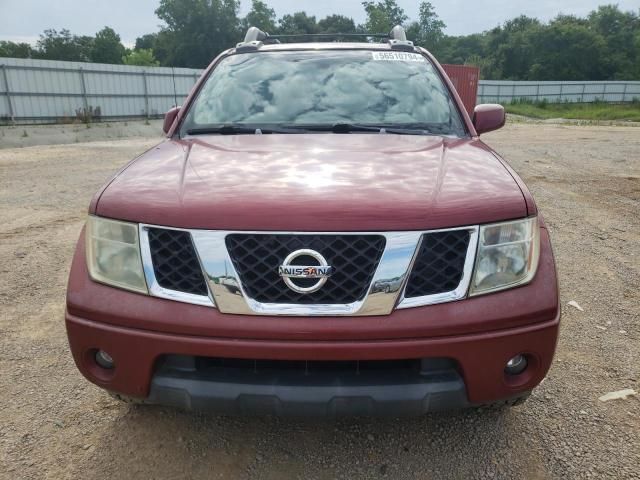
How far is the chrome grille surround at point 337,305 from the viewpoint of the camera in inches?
65.4

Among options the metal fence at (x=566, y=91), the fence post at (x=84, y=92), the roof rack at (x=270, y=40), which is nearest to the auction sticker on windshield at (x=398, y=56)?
the roof rack at (x=270, y=40)

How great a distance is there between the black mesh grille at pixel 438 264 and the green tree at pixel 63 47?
66.8 meters

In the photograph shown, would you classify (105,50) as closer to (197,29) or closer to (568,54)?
(197,29)

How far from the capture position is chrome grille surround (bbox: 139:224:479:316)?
1.66 metres

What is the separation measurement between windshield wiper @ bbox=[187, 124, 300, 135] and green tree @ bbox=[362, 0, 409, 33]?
6536 cm

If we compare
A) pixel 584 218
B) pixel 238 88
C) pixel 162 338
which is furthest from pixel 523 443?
pixel 584 218

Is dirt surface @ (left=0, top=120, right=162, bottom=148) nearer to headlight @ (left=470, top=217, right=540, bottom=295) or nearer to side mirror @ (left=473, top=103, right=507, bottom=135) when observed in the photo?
side mirror @ (left=473, top=103, right=507, bottom=135)

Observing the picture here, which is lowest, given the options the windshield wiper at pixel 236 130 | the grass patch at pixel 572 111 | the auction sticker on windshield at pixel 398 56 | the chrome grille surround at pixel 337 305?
the grass patch at pixel 572 111

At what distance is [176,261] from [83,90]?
814 inches

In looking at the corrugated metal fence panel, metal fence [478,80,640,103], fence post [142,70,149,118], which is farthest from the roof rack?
metal fence [478,80,640,103]

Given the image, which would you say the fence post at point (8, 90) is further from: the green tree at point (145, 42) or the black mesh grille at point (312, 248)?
the green tree at point (145, 42)

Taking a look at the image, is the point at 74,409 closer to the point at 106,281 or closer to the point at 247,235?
the point at 106,281

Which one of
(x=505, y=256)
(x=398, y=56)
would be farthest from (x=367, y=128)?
(x=505, y=256)

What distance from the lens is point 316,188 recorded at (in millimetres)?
1801
